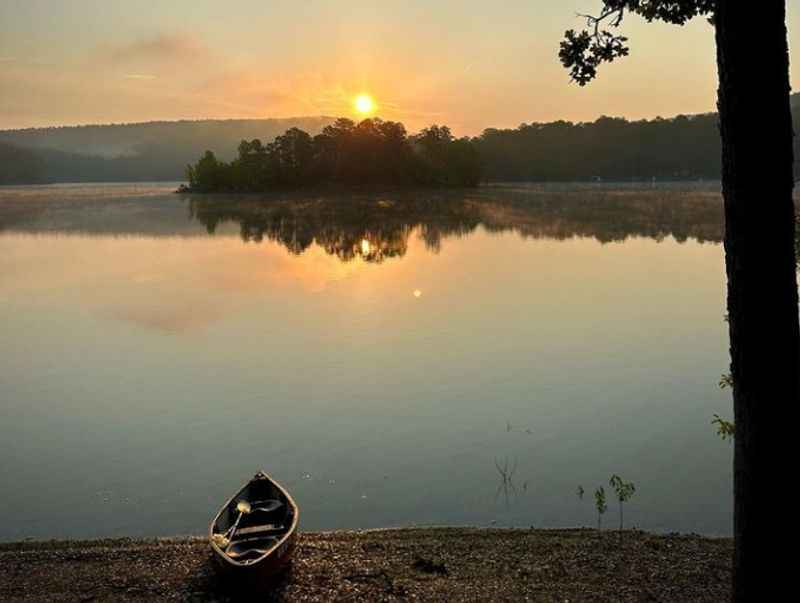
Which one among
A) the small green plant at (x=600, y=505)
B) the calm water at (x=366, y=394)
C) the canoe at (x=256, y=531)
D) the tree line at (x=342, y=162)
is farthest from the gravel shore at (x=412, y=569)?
the tree line at (x=342, y=162)

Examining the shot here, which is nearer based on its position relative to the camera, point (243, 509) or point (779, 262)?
point (779, 262)

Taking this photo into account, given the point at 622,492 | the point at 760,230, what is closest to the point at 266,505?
the point at 622,492

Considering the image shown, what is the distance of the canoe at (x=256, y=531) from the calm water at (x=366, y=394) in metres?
1.07

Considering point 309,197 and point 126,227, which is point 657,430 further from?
point 309,197

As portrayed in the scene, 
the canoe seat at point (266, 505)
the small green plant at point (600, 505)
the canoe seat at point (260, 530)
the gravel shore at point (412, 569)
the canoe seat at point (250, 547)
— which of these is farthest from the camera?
the small green plant at point (600, 505)

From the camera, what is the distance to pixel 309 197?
12775 centimetres

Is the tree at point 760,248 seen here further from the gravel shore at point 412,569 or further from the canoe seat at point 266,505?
the canoe seat at point 266,505

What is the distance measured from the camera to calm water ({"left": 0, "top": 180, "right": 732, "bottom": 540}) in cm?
1188

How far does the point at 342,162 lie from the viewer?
467 ft

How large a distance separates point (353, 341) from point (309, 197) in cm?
10765

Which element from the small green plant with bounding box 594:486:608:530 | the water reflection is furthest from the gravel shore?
the water reflection

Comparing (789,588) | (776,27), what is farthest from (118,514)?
(776,27)

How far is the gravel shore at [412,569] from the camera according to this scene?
880 centimetres

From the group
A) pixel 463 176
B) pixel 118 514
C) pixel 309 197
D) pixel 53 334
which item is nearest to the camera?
pixel 118 514
